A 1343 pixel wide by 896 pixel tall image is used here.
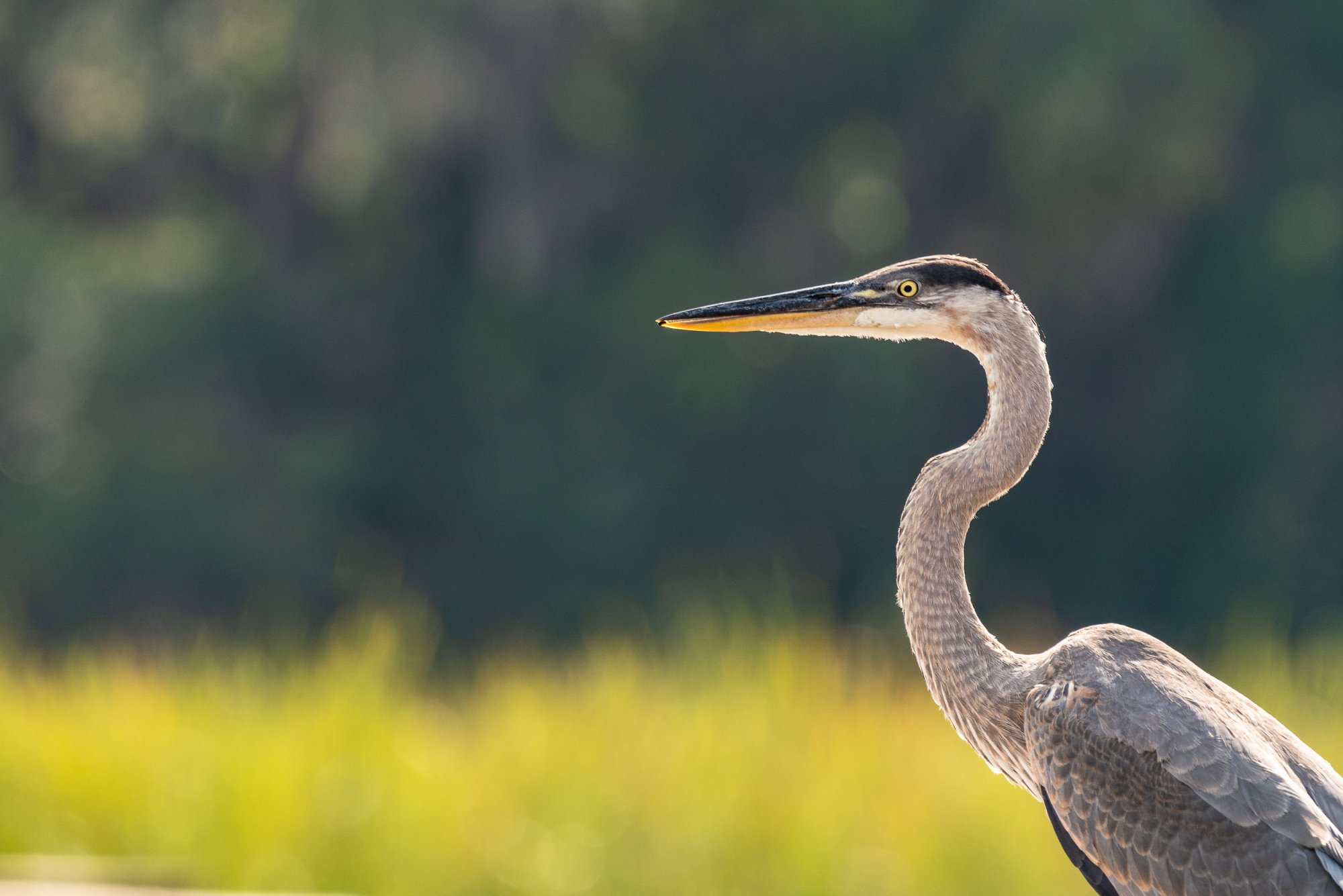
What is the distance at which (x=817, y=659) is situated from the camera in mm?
6793

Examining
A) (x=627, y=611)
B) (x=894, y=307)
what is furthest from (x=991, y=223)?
(x=894, y=307)

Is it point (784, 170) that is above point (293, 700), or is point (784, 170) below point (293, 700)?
above

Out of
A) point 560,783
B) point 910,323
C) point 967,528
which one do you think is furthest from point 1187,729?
point 560,783

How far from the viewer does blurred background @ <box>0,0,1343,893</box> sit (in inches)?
692

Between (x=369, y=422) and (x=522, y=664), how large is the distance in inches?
454

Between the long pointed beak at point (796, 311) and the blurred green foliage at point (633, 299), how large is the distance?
44.4 ft

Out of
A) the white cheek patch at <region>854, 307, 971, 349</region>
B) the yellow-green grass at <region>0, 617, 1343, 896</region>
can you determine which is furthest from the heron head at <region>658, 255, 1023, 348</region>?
the yellow-green grass at <region>0, 617, 1343, 896</region>

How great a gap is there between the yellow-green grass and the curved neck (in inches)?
115

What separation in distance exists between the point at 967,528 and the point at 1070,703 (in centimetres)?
36

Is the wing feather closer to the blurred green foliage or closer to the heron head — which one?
the heron head

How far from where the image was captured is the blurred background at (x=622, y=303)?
57.7 ft

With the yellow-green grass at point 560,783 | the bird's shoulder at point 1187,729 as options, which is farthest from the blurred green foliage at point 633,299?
the bird's shoulder at point 1187,729

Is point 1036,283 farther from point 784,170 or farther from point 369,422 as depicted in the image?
point 369,422

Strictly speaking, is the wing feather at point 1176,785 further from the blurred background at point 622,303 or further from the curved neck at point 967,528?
the blurred background at point 622,303
